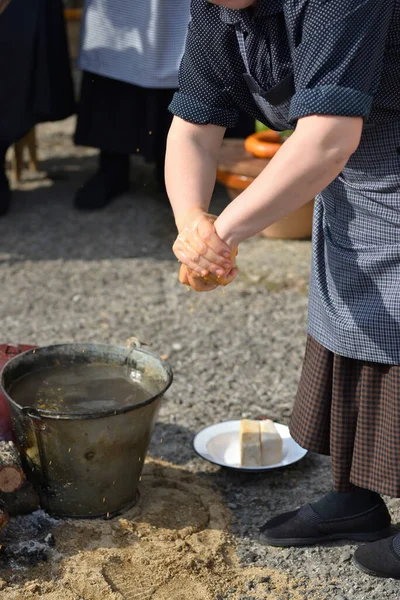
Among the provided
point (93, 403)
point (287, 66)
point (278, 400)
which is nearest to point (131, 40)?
point (278, 400)

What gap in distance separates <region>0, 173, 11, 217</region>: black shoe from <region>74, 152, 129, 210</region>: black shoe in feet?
1.57

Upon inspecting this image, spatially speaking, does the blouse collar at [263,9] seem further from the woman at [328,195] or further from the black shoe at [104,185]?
the black shoe at [104,185]

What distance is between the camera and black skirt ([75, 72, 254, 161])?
234 inches

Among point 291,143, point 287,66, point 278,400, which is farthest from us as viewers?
point 278,400

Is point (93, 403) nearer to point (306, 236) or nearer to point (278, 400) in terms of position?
point (278, 400)

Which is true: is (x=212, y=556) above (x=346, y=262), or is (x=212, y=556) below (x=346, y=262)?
below

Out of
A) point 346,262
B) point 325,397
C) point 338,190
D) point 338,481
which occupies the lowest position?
point 338,481

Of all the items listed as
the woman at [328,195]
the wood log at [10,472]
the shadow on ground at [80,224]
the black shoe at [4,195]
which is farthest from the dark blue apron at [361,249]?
the black shoe at [4,195]

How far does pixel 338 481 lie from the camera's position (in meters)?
2.67

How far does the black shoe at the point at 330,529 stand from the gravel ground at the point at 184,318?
0.04 meters

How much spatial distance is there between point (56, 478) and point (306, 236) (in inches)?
130

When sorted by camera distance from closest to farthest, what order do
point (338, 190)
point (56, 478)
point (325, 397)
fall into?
1. point (338, 190)
2. point (325, 397)
3. point (56, 478)

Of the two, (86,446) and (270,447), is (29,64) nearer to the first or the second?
(270,447)

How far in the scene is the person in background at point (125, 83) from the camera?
5520 millimetres
